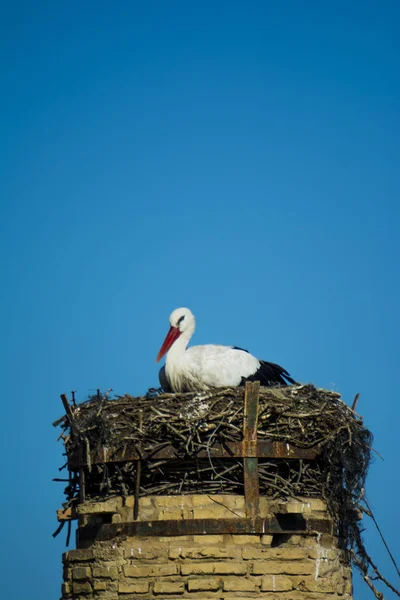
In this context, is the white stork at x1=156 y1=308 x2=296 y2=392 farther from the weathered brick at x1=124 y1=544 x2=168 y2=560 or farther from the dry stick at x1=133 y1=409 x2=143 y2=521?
the weathered brick at x1=124 y1=544 x2=168 y2=560

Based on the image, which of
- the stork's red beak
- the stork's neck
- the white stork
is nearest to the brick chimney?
the white stork

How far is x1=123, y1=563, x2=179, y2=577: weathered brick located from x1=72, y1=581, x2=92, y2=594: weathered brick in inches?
18.7

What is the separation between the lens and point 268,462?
1215cm

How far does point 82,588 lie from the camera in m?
12.1

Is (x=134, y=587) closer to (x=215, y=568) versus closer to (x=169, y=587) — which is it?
(x=169, y=587)

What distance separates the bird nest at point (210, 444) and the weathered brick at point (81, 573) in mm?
798

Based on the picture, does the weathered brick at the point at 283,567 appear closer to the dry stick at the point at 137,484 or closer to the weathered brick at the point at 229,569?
the weathered brick at the point at 229,569

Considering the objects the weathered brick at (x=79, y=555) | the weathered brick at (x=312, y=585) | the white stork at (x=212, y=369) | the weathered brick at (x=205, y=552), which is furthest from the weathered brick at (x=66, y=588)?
the white stork at (x=212, y=369)

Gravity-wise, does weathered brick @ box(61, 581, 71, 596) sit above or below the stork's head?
below

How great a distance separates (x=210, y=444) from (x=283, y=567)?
4.63ft

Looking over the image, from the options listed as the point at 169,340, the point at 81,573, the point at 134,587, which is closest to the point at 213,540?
the point at 134,587

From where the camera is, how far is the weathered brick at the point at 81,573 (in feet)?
39.5

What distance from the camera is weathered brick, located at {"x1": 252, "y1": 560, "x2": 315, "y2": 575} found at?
1163 cm

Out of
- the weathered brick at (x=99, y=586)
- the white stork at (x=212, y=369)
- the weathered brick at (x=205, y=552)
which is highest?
the white stork at (x=212, y=369)
